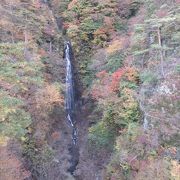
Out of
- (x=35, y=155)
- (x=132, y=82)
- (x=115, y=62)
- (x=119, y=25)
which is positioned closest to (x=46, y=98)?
(x=35, y=155)

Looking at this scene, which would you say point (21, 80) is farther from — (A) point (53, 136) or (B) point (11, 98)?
(A) point (53, 136)

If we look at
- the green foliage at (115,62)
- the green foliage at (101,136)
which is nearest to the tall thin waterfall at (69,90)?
the green foliage at (101,136)

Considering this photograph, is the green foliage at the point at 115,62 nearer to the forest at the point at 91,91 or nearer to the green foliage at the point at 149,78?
the forest at the point at 91,91

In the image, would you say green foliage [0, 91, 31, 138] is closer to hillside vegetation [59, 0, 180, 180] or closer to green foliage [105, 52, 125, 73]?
hillside vegetation [59, 0, 180, 180]

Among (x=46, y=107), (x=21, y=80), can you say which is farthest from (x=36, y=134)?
(x=21, y=80)

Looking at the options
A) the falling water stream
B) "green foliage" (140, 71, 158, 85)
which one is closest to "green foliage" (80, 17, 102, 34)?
the falling water stream

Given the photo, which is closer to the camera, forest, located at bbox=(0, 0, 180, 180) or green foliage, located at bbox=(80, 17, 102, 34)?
Answer: forest, located at bbox=(0, 0, 180, 180)
